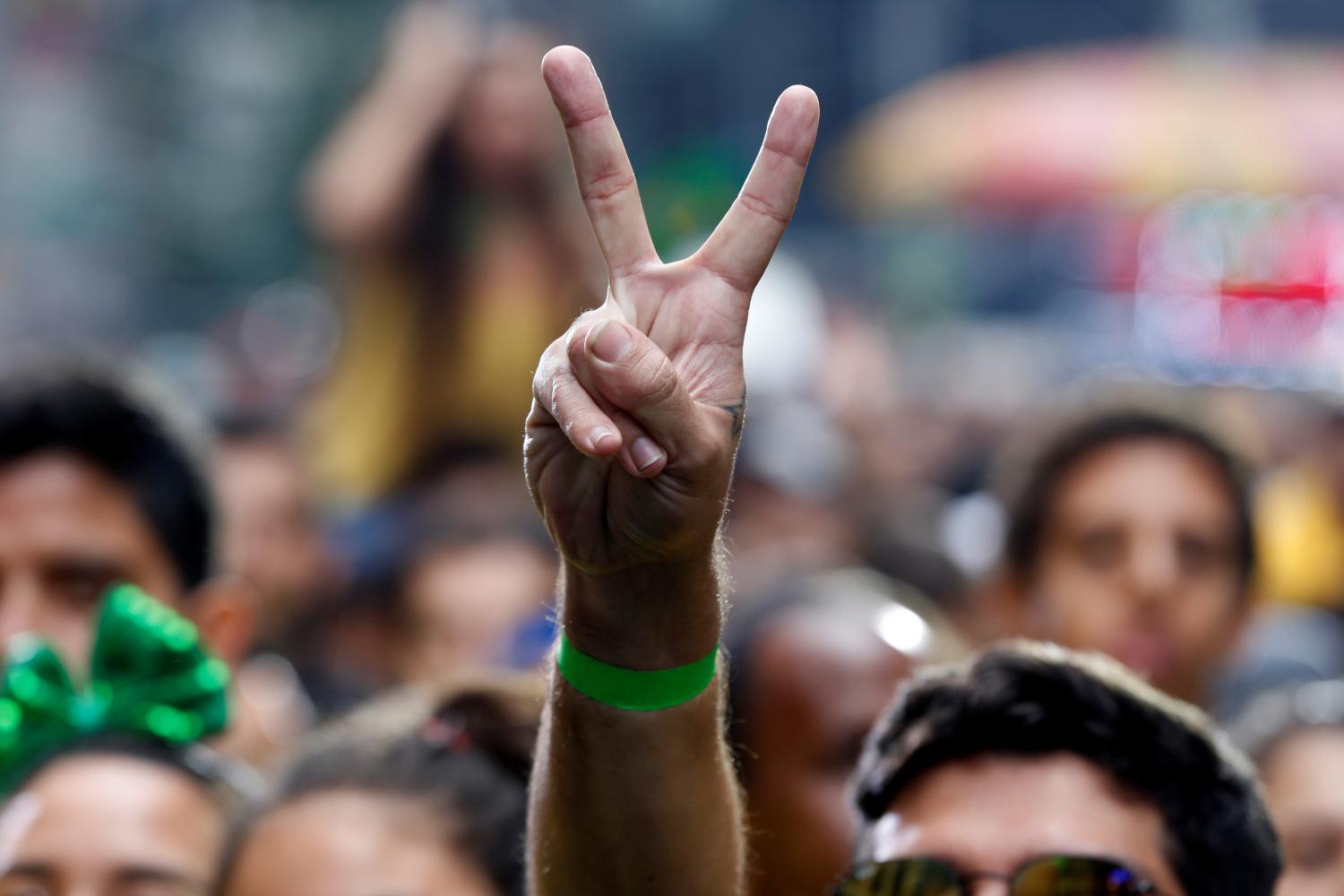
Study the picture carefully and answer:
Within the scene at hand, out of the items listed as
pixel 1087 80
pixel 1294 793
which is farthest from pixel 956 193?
pixel 1294 793

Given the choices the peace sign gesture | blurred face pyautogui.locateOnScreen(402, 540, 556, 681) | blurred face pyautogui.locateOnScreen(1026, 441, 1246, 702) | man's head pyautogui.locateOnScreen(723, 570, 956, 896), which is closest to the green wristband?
the peace sign gesture

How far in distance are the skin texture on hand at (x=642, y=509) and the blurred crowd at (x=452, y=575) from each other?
0.61m

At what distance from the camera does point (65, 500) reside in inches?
136

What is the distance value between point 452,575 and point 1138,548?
189 centimetres

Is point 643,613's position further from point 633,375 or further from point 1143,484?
point 1143,484

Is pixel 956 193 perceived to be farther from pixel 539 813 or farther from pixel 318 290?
pixel 539 813

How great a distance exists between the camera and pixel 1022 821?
2107 millimetres

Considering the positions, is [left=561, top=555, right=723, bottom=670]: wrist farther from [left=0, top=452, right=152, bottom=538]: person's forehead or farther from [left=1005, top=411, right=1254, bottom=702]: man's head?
[left=1005, top=411, right=1254, bottom=702]: man's head

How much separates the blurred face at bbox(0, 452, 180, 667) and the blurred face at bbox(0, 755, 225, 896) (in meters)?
0.52

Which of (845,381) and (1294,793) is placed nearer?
(1294,793)

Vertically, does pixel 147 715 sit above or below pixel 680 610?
below

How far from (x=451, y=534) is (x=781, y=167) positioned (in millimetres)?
3409

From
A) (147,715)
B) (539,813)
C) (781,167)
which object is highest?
(781,167)

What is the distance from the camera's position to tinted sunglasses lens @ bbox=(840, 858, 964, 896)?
2.06 meters
